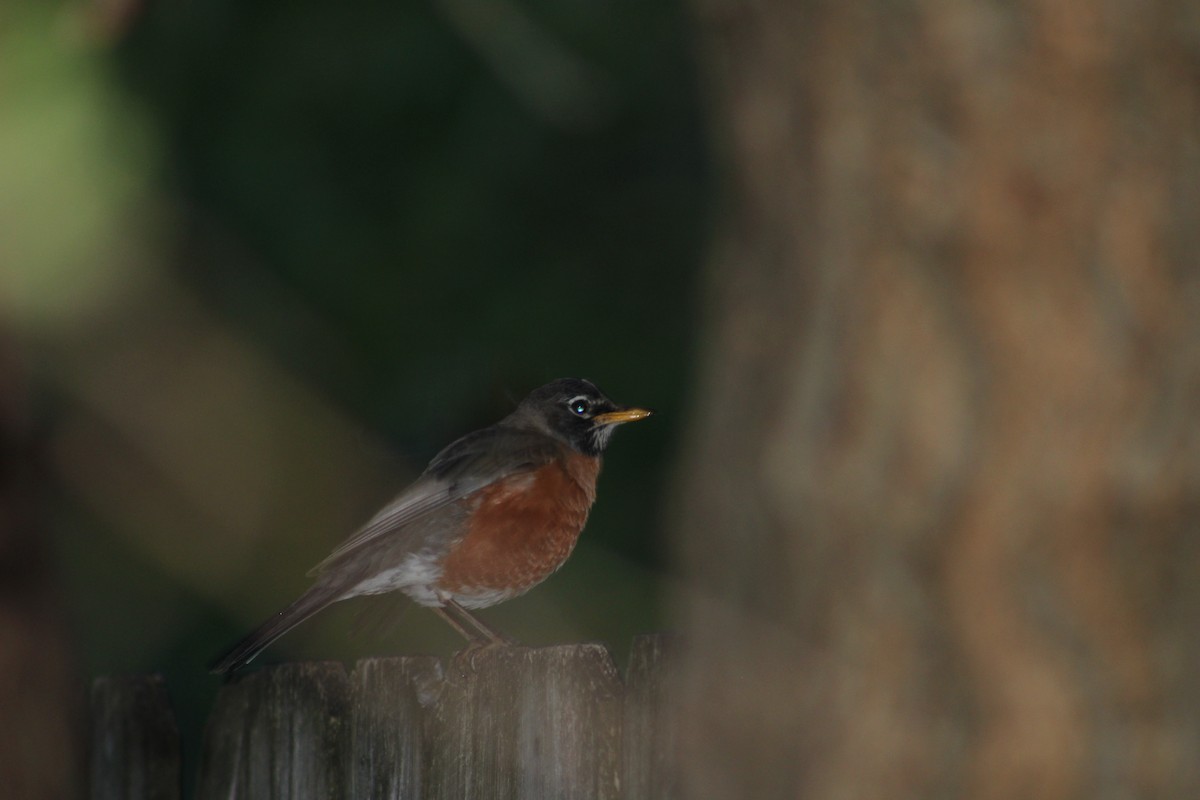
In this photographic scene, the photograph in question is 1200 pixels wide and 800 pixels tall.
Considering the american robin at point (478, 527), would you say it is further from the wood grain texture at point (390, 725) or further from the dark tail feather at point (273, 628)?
the wood grain texture at point (390, 725)

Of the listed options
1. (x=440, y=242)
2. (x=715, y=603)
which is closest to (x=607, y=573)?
(x=440, y=242)

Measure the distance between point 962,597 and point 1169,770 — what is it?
0.26 meters

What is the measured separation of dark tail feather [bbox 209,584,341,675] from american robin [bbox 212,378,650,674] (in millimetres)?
144

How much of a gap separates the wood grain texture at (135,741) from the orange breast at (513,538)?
4.25ft

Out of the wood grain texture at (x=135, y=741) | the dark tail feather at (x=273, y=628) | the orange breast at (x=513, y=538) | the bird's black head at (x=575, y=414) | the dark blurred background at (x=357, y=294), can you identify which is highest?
the dark blurred background at (x=357, y=294)

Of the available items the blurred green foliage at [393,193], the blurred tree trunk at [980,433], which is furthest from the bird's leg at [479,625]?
the blurred tree trunk at [980,433]

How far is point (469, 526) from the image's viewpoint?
4500 mm

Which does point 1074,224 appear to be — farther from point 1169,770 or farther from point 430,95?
point 430,95

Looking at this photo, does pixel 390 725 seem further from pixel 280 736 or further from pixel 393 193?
pixel 393 193

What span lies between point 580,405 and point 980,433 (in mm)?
3658

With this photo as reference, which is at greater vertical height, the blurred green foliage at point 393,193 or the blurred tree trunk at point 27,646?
the blurred green foliage at point 393,193

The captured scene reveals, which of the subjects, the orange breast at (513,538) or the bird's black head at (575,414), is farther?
the bird's black head at (575,414)

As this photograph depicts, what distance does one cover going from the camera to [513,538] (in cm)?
448

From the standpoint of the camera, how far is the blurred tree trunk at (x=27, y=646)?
355 cm
